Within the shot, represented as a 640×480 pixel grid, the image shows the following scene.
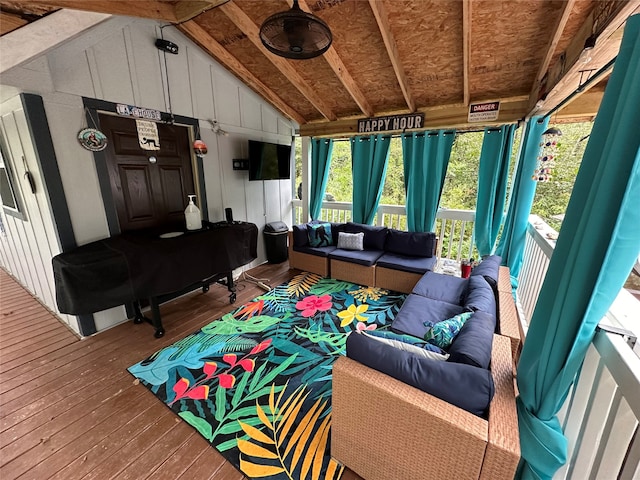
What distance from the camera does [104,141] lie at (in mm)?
2588

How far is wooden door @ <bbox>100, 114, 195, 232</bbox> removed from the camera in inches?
110

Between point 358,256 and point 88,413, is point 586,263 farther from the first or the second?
point 88,413

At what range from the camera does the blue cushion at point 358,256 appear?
3.67 metres

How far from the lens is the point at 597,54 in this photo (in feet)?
5.73

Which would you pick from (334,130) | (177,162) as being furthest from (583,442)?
(334,130)

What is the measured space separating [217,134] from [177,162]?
0.72 meters

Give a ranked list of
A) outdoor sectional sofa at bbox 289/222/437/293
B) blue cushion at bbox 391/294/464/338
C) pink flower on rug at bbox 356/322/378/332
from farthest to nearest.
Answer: outdoor sectional sofa at bbox 289/222/437/293
pink flower on rug at bbox 356/322/378/332
blue cushion at bbox 391/294/464/338

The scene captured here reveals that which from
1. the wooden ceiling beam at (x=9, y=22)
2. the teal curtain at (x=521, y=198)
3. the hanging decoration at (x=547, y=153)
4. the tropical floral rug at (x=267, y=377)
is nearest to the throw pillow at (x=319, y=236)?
the tropical floral rug at (x=267, y=377)

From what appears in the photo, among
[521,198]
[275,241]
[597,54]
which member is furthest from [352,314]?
[597,54]

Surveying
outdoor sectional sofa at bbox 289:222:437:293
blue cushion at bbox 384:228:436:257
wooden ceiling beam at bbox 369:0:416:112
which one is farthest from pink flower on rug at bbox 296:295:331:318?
wooden ceiling beam at bbox 369:0:416:112

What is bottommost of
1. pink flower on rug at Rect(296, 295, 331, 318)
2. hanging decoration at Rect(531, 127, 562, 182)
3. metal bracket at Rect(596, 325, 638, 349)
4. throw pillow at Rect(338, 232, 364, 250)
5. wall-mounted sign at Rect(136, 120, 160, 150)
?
pink flower on rug at Rect(296, 295, 331, 318)

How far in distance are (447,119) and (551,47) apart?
139 cm

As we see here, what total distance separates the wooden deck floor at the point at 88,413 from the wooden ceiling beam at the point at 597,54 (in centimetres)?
287

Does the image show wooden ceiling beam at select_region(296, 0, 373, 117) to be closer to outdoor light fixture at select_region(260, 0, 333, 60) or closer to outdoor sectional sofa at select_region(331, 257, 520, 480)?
outdoor light fixture at select_region(260, 0, 333, 60)
